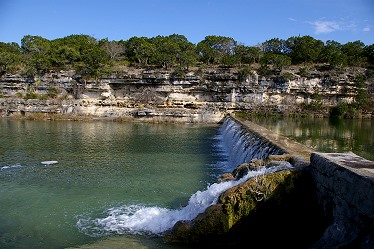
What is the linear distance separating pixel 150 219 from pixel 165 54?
43.4m

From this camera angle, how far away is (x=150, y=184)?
14.4 metres

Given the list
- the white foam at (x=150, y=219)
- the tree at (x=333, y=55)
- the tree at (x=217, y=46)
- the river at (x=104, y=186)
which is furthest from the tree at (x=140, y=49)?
the white foam at (x=150, y=219)

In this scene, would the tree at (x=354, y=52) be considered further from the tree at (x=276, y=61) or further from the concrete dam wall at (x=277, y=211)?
the concrete dam wall at (x=277, y=211)

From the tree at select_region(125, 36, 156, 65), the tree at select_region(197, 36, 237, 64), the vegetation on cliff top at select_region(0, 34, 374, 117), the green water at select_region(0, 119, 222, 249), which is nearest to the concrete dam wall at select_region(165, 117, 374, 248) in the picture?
the green water at select_region(0, 119, 222, 249)

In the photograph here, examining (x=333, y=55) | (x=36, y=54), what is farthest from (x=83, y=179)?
(x=333, y=55)

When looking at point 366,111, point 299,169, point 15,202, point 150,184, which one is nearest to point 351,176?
point 299,169

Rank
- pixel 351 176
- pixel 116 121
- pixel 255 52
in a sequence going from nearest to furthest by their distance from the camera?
pixel 351 176
pixel 116 121
pixel 255 52

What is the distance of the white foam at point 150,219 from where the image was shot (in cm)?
940

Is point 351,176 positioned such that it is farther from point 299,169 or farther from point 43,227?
point 43,227

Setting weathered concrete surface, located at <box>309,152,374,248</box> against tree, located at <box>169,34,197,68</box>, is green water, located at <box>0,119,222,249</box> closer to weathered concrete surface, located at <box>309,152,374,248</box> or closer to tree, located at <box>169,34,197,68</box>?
weathered concrete surface, located at <box>309,152,374,248</box>

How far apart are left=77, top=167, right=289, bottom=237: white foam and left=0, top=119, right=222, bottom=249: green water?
0.41 m

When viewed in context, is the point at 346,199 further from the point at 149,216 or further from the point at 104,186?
the point at 104,186

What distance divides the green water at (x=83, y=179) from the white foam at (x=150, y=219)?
0.41 meters

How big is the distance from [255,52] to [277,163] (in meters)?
47.5
